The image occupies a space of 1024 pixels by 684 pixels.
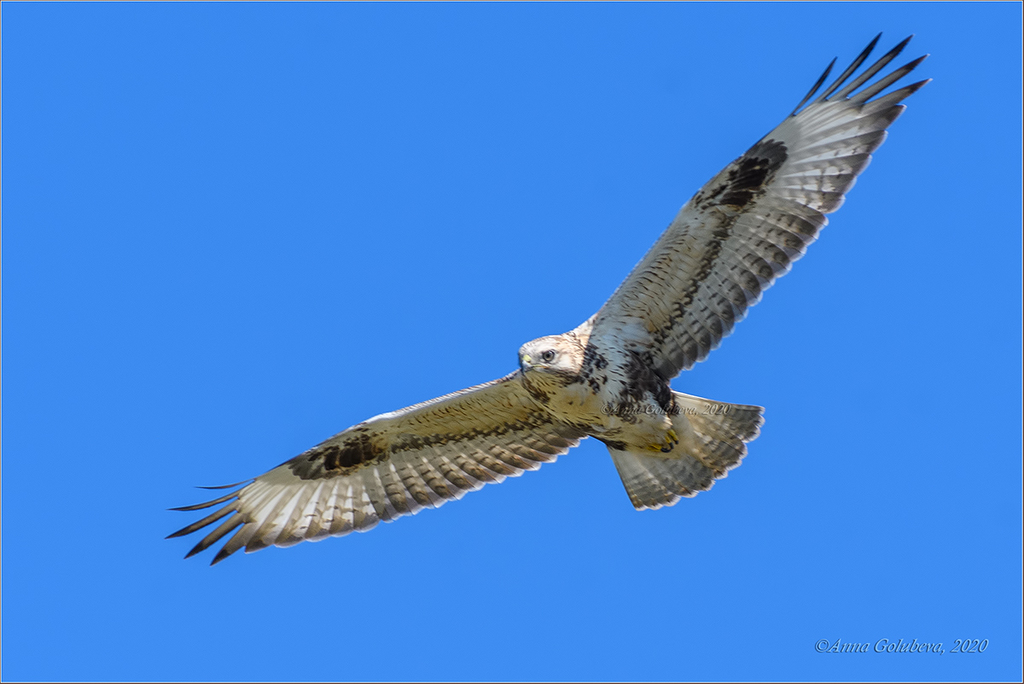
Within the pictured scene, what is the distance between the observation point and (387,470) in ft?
32.1

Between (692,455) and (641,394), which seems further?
(692,455)

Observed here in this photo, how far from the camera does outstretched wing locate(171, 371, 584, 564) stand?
955cm

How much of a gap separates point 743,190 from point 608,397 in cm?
196

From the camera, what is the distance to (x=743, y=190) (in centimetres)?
885

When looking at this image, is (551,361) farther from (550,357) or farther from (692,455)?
(692,455)

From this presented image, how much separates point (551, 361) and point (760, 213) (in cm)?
204

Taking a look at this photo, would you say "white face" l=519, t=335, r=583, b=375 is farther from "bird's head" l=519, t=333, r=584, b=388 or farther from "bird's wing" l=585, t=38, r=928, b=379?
"bird's wing" l=585, t=38, r=928, b=379

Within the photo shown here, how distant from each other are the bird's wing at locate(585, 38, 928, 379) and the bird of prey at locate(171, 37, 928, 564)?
0.01 m

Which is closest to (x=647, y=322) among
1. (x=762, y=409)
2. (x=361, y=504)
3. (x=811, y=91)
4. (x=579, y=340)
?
(x=579, y=340)

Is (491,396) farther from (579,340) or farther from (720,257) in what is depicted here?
(720,257)

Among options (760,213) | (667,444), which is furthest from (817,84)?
(667,444)

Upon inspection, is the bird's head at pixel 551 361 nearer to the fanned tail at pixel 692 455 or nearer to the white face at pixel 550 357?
the white face at pixel 550 357

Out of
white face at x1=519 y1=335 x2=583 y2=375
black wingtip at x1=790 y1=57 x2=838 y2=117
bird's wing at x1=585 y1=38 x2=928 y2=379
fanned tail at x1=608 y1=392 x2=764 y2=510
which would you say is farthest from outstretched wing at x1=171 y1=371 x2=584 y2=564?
black wingtip at x1=790 y1=57 x2=838 y2=117

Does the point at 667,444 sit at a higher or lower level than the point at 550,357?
lower
